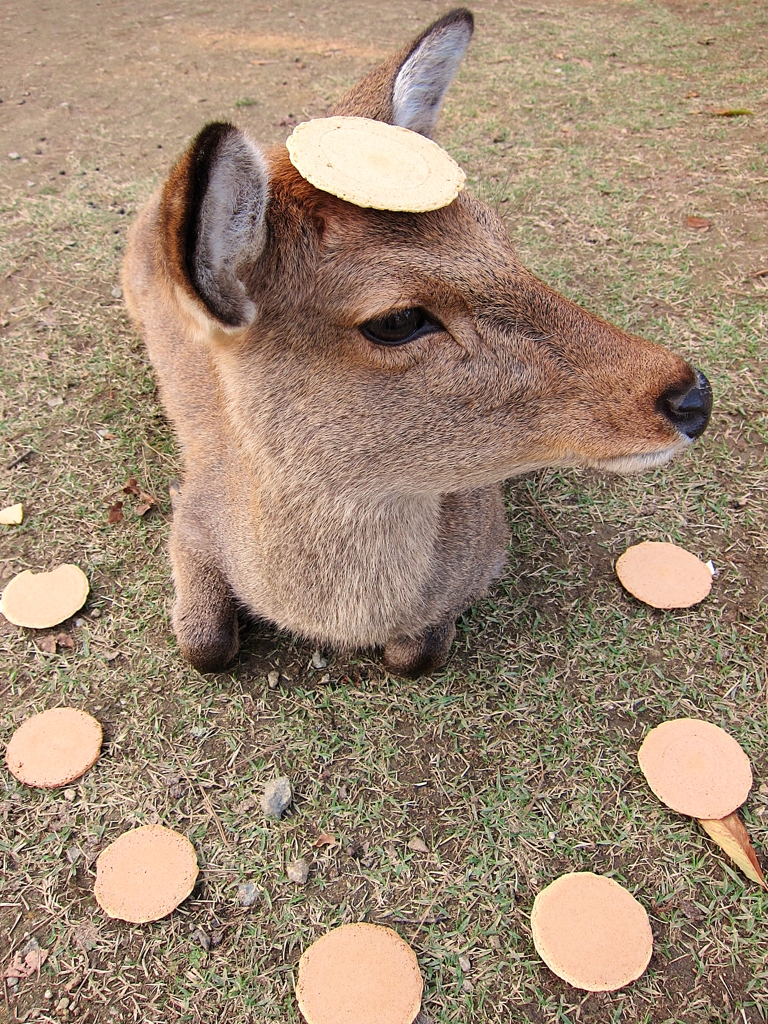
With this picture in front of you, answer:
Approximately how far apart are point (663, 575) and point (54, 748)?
2.46m

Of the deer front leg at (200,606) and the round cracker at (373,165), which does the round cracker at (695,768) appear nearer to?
the deer front leg at (200,606)

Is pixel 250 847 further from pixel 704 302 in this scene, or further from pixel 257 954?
pixel 704 302

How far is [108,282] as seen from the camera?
4883mm

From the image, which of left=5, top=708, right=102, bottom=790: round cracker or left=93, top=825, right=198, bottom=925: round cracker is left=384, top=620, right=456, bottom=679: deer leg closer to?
left=93, top=825, right=198, bottom=925: round cracker

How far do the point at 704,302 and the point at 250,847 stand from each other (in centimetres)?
391

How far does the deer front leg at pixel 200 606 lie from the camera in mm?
2848

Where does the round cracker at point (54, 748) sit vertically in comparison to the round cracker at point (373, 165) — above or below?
below

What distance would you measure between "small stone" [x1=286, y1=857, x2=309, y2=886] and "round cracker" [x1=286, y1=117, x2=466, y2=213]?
6.44ft

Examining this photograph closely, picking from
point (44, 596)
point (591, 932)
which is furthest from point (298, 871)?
point (44, 596)

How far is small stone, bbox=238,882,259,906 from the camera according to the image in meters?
2.38

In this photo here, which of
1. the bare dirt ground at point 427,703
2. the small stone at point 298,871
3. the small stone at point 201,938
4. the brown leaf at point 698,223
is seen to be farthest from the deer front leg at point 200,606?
the brown leaf at point 698,223

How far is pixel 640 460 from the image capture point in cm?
213

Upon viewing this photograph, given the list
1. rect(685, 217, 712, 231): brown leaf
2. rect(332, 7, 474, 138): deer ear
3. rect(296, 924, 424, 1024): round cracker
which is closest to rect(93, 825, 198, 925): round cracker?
rect(296, 924, 424, 1024): round cracker

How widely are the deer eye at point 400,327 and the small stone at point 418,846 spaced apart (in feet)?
5.24
